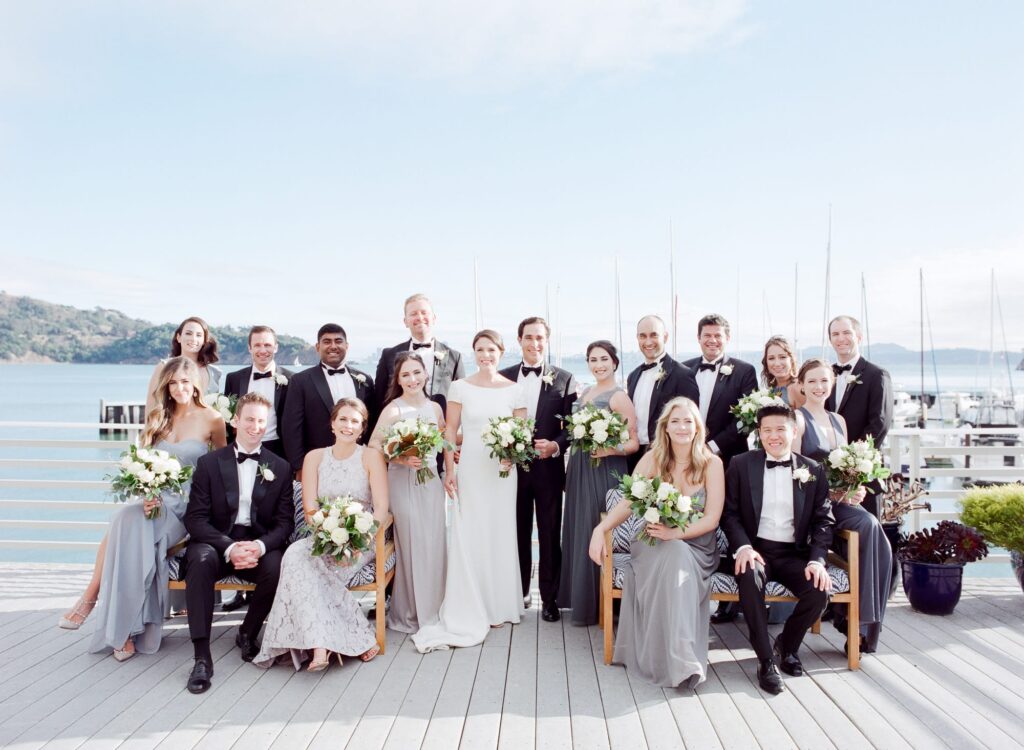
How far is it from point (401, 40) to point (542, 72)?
2228 millimetres

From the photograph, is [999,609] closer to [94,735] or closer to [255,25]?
[94,735]

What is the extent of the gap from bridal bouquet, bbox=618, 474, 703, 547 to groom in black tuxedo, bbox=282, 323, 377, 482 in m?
2.48

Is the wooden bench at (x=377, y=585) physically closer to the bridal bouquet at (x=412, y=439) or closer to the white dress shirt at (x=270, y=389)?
the bridal bouquet at (x=412, y=439)

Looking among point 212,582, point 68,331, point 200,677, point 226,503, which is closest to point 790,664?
point 200,677

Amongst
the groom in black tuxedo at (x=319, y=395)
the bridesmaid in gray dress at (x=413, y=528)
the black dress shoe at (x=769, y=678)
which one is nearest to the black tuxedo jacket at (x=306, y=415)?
the groom in black tuxedo at (x=319, y=395)

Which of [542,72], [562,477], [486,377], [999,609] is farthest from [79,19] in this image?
[999,609]

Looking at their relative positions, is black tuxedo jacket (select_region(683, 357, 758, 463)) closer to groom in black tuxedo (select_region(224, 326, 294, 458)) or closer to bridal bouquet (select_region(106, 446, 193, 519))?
groom in black tuxedo (select_region(224, 326, 294, 458))

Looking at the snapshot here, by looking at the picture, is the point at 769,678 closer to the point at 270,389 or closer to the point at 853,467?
the point at 853,467

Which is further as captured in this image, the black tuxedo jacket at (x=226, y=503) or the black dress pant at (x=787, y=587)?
the black tuxedo jacket at (x=226, y=503)

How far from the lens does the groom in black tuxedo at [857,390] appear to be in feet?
18.5

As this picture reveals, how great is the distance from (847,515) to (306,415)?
414 centimetres

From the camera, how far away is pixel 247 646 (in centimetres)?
464

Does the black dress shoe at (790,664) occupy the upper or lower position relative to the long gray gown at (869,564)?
lower

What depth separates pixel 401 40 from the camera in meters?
10.6
